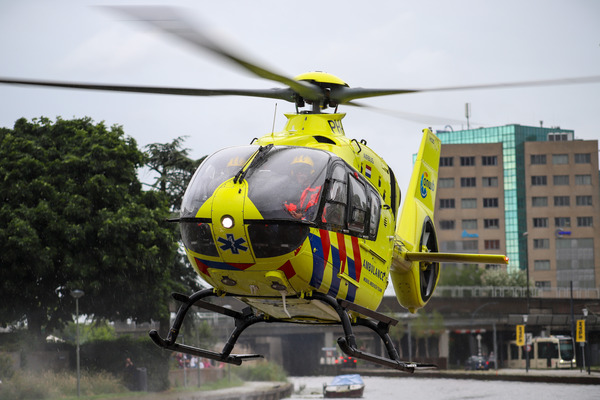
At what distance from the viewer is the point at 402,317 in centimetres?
9531

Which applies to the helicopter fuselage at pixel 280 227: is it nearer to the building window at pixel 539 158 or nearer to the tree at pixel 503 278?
the tree at pixel 503 278

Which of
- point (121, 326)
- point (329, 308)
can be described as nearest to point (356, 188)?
point (329, 308)

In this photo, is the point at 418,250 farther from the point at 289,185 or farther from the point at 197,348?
the point at 289,185

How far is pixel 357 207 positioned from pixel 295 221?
1627mm

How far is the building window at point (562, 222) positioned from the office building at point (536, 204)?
5.4 inches

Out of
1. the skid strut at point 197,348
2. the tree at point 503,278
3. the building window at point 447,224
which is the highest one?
the building window at point 447,224

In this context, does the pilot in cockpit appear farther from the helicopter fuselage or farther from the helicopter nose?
the helicopter nose

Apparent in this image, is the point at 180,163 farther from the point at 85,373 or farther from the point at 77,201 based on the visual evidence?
the point at 85,373

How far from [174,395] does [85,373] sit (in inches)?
200

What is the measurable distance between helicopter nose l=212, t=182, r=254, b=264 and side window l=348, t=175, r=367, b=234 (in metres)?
1.79

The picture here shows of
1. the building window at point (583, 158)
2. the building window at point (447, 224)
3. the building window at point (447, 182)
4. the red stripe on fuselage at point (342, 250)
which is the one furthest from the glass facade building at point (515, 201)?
the red stripe on fuselage at point (342, 250)

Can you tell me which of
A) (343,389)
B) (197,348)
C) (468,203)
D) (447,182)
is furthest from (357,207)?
(468,203)

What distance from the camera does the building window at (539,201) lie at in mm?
130375

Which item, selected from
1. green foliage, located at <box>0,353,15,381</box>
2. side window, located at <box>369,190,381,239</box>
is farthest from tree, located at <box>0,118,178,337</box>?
side window, located at <box>369,190,381,239</box>
